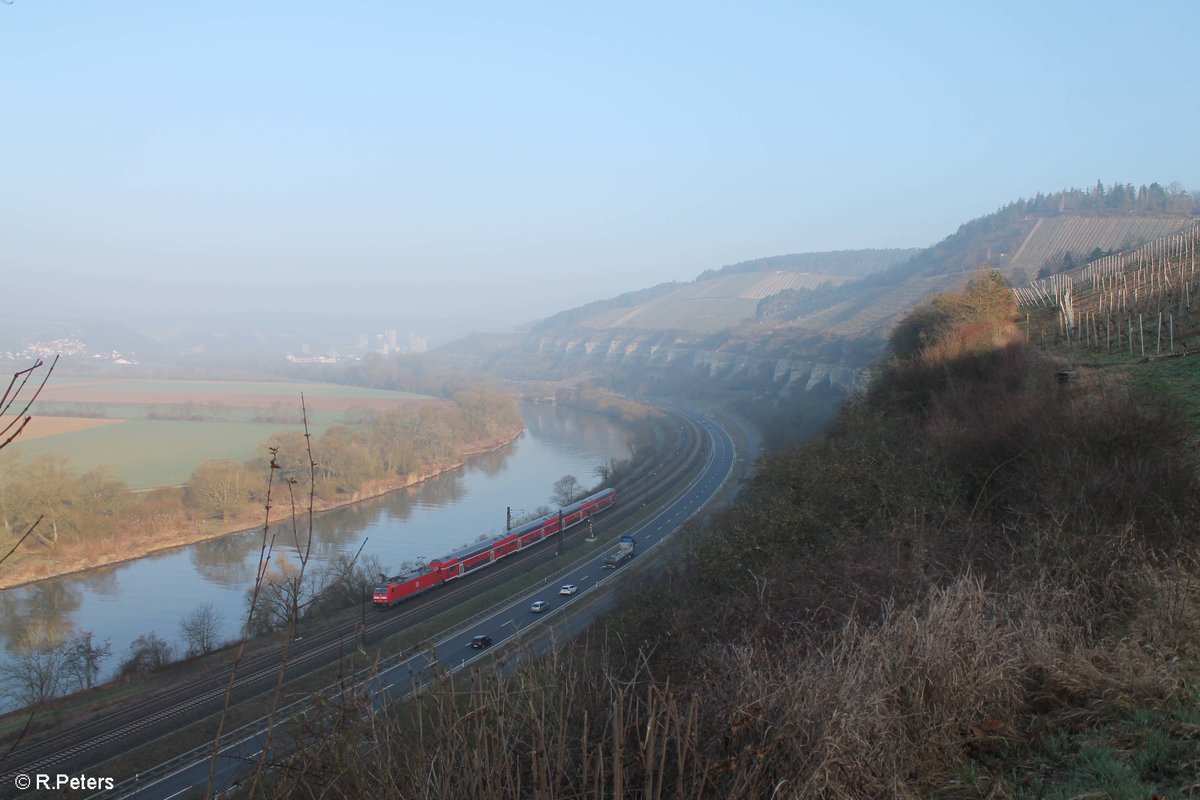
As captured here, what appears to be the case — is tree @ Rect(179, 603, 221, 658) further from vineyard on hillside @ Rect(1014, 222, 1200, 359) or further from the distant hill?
the distant hill

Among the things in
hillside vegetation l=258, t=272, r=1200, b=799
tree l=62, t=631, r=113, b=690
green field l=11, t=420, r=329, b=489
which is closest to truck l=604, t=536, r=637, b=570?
hillside vegetation l=258, t=272, r=1200, b=799

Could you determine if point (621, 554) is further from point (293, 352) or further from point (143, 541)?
point (293, 352)

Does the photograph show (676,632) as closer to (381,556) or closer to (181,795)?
(181,795)

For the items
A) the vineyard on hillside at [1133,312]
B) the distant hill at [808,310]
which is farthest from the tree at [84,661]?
the distant hill at [808,310]

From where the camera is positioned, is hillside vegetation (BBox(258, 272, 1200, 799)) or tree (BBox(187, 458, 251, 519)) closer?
hillside vegetation (BBox(258, 272, 1200, 799))

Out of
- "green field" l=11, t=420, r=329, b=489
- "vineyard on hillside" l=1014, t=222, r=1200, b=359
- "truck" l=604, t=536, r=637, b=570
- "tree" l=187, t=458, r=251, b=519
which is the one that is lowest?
"truck" l=604, t=536, r=637, b=570

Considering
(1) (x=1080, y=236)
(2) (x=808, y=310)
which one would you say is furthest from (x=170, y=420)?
(1) (x=1080, y=236)

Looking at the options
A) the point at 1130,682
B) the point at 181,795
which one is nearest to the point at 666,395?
the point at 181,795

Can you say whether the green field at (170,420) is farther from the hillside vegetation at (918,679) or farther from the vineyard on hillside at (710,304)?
the vineyard on hillside at (710,304)
